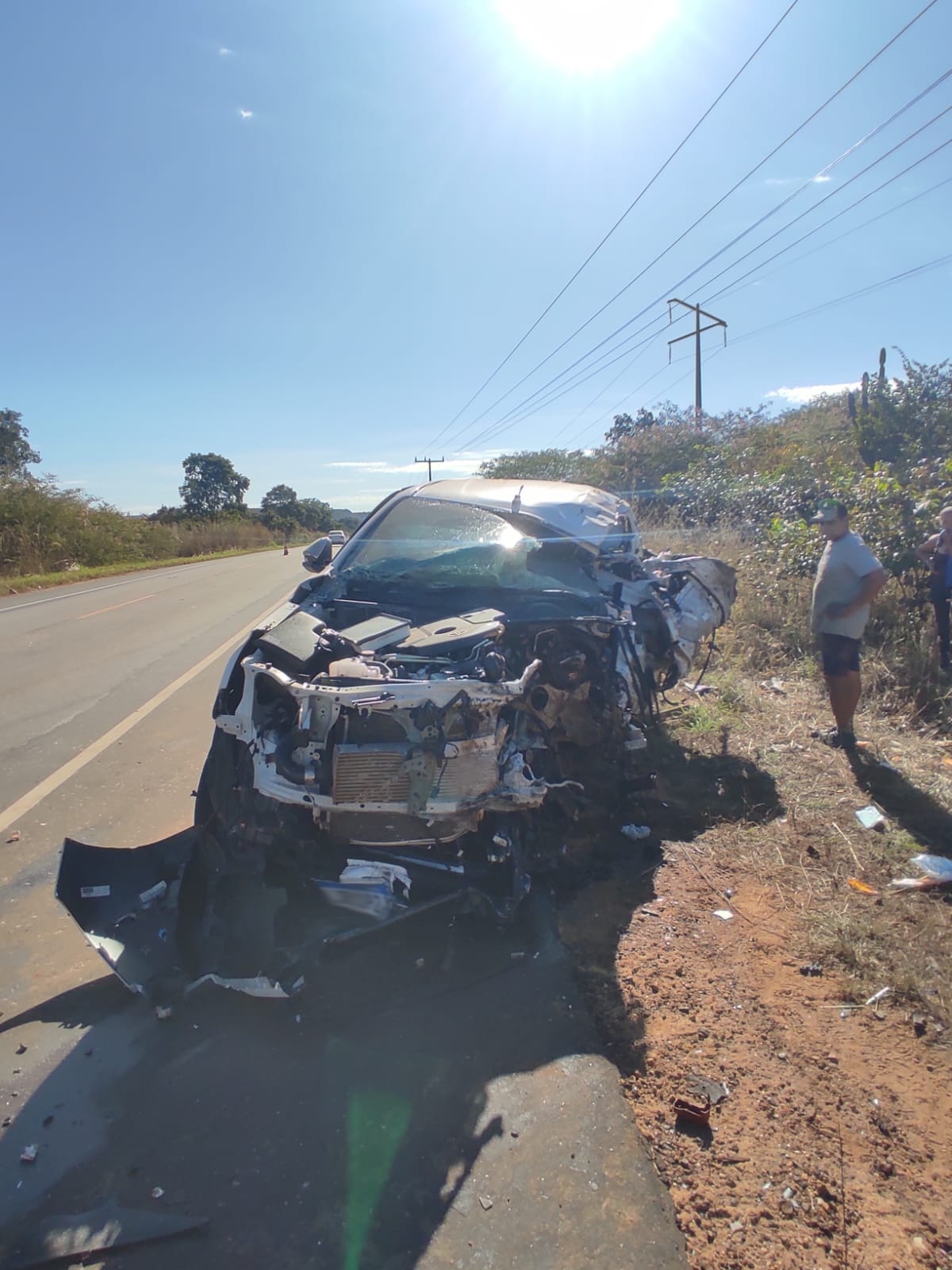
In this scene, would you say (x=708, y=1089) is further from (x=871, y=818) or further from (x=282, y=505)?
(x=282, y=505)

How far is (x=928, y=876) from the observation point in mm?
3561

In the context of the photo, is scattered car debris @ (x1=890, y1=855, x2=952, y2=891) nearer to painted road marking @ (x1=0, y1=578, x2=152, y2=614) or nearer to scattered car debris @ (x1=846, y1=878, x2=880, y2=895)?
scattered car debris @ (x1=846, y1=878, x2=880, y2=895)

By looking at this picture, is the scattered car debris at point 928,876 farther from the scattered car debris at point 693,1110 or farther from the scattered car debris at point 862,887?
the scattered car debris at point 693,1110

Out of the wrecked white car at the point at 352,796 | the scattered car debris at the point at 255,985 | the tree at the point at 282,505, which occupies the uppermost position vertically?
the tree at the point at 282,505

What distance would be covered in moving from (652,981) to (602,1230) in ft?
3.62

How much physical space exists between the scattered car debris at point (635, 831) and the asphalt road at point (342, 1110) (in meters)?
1.02

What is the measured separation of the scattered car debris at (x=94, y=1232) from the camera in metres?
1.82

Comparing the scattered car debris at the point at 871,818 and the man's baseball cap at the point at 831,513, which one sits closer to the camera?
the scattered car debris at the point at 871,818

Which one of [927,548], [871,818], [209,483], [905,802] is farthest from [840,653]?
[209,483]

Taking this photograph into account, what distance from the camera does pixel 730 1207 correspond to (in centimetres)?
193

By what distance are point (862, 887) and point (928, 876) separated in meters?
0.32

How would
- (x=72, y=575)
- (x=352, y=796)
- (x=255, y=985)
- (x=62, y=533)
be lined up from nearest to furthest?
(x=255, y=985) → (x=352, y=796) → (x=72, y=575) → (x=62, y=533)

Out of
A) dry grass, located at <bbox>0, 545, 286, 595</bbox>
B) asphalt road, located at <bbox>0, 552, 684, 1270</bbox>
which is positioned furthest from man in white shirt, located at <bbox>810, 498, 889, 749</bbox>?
dry grass, located at <bbox>0, 545, 286, 595</bbox>

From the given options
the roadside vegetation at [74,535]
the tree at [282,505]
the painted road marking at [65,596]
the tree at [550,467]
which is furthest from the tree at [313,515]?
the painted road marking at [65,596]
